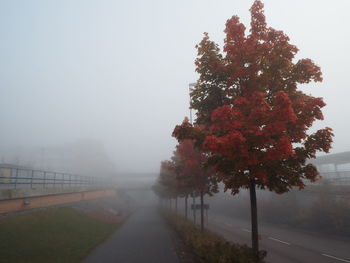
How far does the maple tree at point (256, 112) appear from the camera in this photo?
8242mm

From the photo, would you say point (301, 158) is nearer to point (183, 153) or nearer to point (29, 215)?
point (183, 153)

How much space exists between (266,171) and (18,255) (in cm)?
1146

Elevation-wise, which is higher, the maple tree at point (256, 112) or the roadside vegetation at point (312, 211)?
the maple tree at point (256, 112)

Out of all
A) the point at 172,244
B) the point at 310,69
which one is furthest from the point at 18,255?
the point at 310,69

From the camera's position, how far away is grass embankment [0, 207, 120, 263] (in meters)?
13.1

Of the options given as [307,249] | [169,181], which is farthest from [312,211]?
[169,181]

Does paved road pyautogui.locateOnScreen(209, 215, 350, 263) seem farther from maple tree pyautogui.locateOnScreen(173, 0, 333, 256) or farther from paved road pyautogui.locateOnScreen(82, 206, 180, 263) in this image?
maple tree pyautogui.locateOnScreen(173, 0, 333, 256)

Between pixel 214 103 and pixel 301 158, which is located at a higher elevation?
pixel 214 103

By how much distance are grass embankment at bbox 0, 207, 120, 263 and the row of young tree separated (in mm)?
9087

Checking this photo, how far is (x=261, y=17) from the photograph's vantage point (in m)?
10.3

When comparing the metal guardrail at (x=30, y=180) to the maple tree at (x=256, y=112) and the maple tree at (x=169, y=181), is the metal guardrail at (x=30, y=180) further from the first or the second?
the maple tree at (x=256, y=112)

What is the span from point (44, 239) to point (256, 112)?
14587 mm

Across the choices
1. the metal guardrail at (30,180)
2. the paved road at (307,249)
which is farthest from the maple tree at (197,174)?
the metal guardrail at (30,180)

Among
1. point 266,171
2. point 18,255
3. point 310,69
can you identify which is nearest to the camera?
point 266,171
